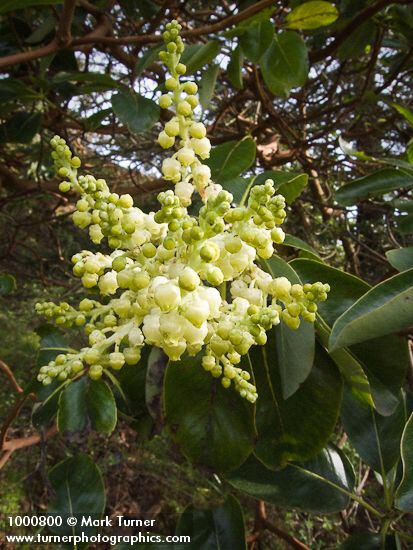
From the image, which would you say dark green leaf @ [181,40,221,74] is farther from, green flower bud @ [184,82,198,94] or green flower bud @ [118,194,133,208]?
green flower bud @ [118,194,133,208]

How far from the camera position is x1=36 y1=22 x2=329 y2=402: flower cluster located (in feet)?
1.76

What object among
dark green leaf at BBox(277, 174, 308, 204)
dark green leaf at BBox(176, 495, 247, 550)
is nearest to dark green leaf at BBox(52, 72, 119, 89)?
dark green leaf at BBox(277, 174, 308, 204)

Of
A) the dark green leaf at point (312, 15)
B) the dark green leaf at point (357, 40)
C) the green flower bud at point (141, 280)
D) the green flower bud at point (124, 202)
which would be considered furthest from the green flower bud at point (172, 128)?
the dark green leaf at point (357, 40)

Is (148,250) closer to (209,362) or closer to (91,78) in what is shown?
(209,362)

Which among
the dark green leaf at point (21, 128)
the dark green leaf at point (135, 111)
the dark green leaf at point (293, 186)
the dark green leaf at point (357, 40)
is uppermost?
the dark green leaf at point (357, 40)

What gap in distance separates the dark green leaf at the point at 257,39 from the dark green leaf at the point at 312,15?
0.90 ft

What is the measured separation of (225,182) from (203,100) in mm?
362

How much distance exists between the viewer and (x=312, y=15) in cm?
143

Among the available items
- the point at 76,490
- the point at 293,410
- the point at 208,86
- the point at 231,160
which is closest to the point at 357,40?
the point at 208,86

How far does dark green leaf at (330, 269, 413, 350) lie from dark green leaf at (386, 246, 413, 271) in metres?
0.14

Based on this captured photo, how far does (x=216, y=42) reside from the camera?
1.22m

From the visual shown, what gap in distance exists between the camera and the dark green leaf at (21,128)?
1807 mm

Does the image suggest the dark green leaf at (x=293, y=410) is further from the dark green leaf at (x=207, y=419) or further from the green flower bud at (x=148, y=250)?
the green flower bud at (x=148, y=250)

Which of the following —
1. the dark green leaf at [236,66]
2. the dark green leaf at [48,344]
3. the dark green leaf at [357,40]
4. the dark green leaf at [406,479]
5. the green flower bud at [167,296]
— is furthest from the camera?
the dark green leaf at [357,40]
